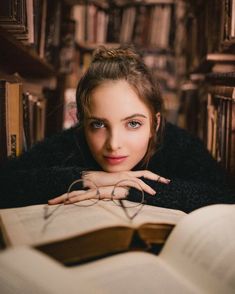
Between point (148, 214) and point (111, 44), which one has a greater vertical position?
point (111, 44)

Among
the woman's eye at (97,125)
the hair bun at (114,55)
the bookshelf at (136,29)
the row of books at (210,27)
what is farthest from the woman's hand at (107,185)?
the bookshelf at (136,29)

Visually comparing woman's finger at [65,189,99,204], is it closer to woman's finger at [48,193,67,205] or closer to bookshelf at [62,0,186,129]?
woman's finger at [48,193,67,205]

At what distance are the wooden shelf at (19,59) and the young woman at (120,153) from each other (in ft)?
0.85

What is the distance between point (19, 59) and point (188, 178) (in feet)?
2.91

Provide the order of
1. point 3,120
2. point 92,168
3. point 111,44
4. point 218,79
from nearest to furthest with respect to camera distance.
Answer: point 3,120, point 92,168, point 218,79, point 111,44

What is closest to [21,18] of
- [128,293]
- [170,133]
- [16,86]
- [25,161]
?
[16,86]

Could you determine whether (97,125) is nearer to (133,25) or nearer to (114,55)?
(114,55)

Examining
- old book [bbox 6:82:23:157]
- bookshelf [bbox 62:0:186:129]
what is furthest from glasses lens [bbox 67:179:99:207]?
bookshelf [bbox 62:0:186:129]

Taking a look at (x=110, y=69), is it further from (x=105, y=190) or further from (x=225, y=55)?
(x=225, y=55)

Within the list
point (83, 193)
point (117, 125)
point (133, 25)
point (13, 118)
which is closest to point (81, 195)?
point (83, 193)

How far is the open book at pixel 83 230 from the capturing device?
57 cm

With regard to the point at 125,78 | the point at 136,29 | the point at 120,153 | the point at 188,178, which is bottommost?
the point at 188,178

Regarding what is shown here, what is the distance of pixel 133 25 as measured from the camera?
10.6 ft

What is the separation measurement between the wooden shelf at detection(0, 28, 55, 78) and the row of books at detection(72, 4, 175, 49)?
1232 millimetres
